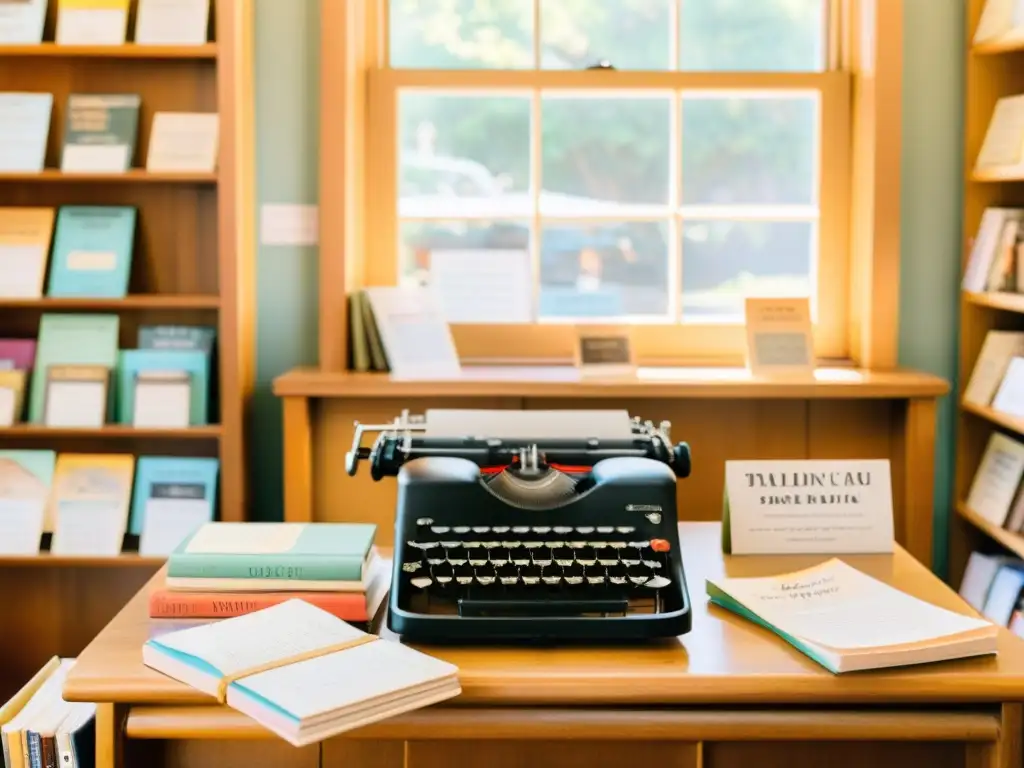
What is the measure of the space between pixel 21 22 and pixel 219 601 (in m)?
2.18

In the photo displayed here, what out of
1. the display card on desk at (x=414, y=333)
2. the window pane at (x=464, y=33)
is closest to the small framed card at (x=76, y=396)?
the display card on desk at (x=414, y=333)

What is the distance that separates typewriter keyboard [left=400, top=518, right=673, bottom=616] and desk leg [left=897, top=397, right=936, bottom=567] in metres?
1.69

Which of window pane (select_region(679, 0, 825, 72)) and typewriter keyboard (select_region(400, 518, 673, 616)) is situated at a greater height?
window pane (select_region(679, 0, 825, 72))

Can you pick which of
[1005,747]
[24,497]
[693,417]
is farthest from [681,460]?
[24,497]

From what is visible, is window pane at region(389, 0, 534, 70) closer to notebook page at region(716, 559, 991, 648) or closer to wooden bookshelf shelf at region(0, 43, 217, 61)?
wooden bookshelf shelf at region(0, 43, 217, 61)

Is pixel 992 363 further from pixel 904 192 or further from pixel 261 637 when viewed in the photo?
pixel 261 637

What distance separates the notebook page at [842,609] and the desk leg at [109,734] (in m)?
0.81

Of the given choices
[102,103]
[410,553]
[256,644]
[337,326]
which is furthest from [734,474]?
[102,103]

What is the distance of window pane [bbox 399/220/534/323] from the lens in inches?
143

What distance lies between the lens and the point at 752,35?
3.60 metres

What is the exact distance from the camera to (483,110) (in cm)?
362

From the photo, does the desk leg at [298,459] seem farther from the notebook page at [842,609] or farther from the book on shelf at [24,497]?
the notebook page at [842,609]

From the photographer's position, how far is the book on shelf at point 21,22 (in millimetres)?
3229

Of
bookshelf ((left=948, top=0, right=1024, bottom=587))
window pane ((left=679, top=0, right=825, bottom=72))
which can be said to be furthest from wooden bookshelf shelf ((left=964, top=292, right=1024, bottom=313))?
window pane ((left=679, top=0, right=825, bottom=72))
